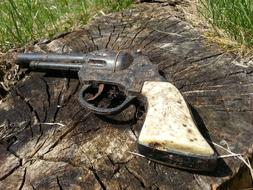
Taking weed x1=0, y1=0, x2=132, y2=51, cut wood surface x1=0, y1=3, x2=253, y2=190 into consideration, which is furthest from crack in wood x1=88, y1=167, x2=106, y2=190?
weed x1=0, y1=0, x2=132, y2=51

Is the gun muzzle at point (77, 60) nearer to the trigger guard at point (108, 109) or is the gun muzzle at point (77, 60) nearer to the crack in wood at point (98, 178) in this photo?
the trigger guard at point (108, 109)

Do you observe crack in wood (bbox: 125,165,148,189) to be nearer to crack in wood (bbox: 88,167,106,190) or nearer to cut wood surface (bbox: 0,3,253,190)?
cut wood surface (bbox: 0,3,253,190)

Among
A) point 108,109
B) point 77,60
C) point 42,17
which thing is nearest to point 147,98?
point 108,109

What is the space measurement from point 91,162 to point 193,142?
0.53 m

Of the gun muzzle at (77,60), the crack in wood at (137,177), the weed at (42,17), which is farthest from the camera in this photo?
the weed at (42,17)

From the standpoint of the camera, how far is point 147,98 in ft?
7.50

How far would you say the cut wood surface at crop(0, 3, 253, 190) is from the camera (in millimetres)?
2133

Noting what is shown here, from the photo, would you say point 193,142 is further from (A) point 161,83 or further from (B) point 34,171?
(B) point 34,171

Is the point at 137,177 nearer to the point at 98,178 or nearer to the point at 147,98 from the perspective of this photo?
the point at 98,178

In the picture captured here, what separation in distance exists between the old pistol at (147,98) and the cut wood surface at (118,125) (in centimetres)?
9

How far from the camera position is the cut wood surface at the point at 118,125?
2133 millimetres

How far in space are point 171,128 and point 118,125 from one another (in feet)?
1.40

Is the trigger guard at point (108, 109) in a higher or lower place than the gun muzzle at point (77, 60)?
lower

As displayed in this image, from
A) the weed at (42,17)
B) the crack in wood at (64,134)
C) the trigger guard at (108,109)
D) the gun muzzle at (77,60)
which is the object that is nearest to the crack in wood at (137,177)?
the trigger guard at (108,109)
